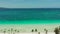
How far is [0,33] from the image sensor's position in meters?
3.43

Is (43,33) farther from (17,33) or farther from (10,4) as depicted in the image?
(10,4)

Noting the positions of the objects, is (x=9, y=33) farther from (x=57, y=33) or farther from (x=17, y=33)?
(x=57, y=33)

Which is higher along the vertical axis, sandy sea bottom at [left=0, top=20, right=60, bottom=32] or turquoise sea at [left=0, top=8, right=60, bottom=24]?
turquoise sea at [left=0, top=8, right=60, bottom=24]

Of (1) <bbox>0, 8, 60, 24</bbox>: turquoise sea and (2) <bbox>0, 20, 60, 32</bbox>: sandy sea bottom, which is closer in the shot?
(2) <bbox>0, 20, 60, 32</bbox>: sandy sea bottom

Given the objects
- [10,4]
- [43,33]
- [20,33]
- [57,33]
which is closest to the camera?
[57,33]

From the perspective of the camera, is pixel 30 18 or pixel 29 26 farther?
pixel 30 18

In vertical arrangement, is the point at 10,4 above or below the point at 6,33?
above

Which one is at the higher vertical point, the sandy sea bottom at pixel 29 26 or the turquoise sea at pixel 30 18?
the turquoise sea at pixel 30 18

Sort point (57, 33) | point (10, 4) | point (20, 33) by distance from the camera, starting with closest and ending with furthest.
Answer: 1. point (57, 33)
2. point (20, 33)
3. point (10, 4)

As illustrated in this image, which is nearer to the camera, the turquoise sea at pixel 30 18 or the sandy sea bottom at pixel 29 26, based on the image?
the sandy sea bottom at pixel 29 26

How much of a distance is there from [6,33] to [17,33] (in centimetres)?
24

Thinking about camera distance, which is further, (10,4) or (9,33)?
(10,4)

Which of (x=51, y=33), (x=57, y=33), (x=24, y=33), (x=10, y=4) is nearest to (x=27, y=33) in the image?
(x=24, y=33)

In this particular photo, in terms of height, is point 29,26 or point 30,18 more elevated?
point 30,18
